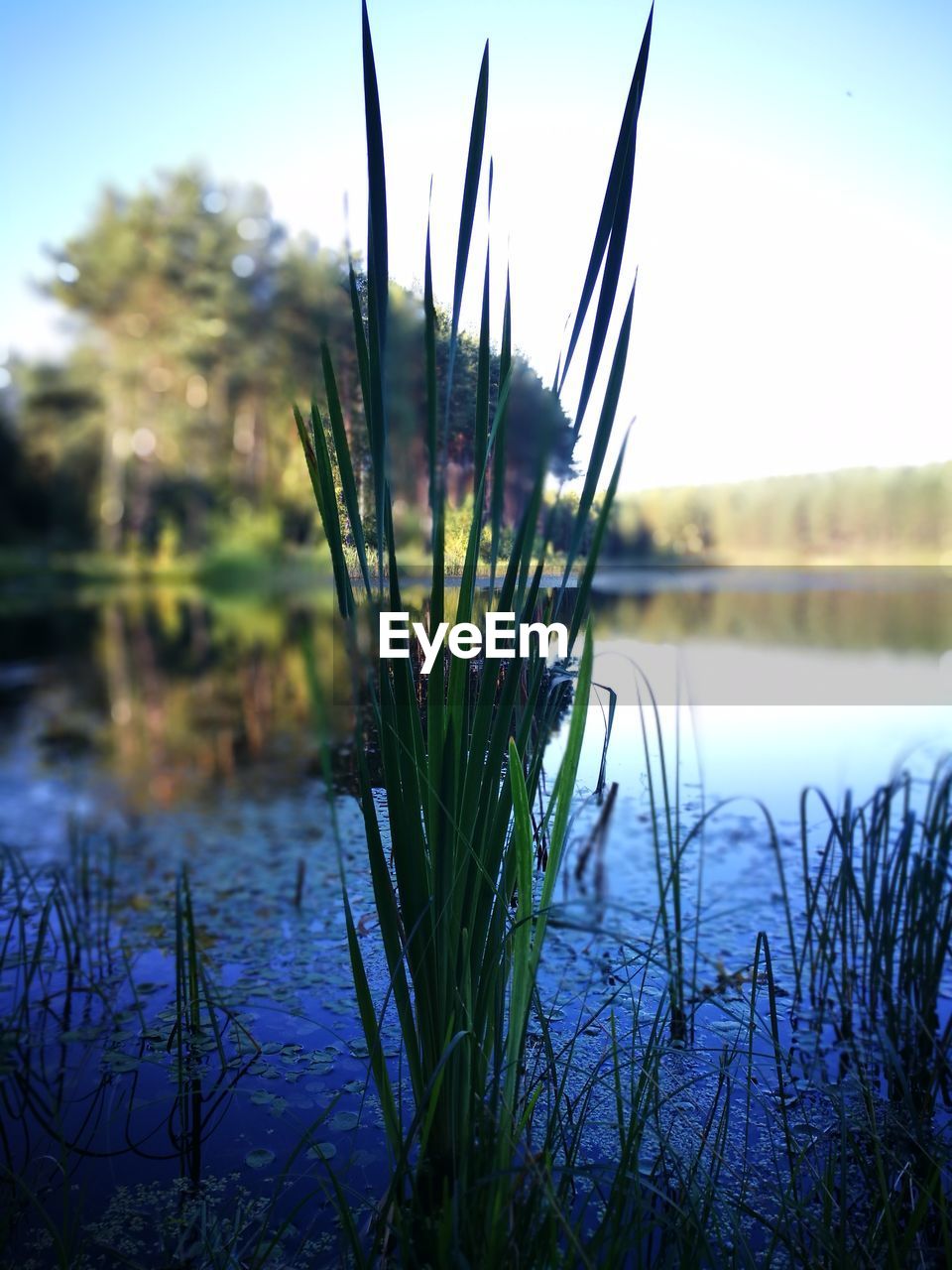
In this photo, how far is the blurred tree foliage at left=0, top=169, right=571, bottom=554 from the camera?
21641mm

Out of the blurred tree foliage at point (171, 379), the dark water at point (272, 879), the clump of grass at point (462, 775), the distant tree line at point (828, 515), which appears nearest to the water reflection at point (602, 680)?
the dark water at point (272, 879)

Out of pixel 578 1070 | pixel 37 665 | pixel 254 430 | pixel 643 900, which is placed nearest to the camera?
pixel 578 1070

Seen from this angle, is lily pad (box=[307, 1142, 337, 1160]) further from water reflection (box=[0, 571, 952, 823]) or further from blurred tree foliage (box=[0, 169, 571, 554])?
blurred tree foliage (box=[0, 169, 571, 554])

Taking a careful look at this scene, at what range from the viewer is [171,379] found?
73.9ft

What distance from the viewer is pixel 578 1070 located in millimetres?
1412

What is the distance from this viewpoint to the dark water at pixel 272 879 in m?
1.33

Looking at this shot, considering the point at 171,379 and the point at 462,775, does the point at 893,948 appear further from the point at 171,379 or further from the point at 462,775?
the point at 171,379

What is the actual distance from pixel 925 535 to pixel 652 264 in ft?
17.6

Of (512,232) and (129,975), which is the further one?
(129,975)

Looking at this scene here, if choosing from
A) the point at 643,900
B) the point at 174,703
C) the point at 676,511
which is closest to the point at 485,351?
the point at 643,900

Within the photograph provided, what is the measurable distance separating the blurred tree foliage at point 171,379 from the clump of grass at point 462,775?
19.9 metres

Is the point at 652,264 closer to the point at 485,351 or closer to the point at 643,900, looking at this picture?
the point at 485,351

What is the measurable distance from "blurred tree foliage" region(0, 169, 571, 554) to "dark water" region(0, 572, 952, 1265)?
47.4ft

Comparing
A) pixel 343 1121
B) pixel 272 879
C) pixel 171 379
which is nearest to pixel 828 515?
pixel 272 879
